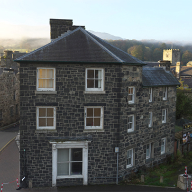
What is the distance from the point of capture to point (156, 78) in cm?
2262

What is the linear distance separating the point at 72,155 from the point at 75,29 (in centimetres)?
872

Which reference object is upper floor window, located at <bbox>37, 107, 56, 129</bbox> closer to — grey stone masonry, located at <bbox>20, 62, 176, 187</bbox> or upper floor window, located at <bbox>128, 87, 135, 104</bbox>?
grey stone masonry, located at <bbox>20, 62, 176, 187</bbox>

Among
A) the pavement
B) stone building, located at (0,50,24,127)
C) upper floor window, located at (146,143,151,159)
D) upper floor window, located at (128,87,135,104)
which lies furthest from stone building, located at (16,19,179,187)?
stone building, located at (0,50,24,127)

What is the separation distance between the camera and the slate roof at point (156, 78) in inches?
826

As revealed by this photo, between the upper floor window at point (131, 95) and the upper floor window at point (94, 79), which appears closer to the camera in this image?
the upper floor window at point (94, 79)

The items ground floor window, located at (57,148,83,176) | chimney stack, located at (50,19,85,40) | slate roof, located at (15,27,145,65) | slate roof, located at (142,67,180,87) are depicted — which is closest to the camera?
slate roof, located at (15,27,145,65)

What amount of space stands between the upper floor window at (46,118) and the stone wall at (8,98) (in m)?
23.3

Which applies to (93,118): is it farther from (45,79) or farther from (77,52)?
(77,52)

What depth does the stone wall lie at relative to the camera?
1516 inches

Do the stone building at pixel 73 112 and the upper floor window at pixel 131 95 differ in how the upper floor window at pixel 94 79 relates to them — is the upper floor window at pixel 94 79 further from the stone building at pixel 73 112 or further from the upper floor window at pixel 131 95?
the upper floor window at pixel 131 95

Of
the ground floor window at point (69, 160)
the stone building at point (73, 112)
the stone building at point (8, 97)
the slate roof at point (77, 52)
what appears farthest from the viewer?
the stone building at point (8, 97)

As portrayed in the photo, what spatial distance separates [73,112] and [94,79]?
251cm

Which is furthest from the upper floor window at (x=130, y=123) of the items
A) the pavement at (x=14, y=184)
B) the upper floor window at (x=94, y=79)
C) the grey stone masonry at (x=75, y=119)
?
the pavement at (x=14, y=184)

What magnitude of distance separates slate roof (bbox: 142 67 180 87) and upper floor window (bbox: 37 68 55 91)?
695cm
